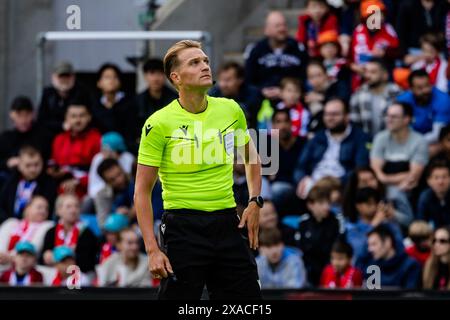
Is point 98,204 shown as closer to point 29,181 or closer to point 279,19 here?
point 29,181

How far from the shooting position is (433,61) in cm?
1390

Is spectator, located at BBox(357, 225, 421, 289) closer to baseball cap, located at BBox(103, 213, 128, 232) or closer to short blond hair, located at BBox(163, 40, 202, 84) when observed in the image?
baseball cap, located at BBox(103, 213, 128, 232)

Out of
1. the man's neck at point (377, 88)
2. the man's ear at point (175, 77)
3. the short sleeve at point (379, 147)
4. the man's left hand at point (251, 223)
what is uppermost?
the man's ear at point (175, 77)

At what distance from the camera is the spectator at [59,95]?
1418 cm

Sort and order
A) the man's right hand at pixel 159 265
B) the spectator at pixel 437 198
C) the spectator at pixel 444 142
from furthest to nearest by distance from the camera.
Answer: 1. the spectator at pixel 444 142
2. the spectator at pixel 437 198
3. the man's right hand at pixel 159 265

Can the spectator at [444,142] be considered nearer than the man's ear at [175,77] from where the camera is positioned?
No

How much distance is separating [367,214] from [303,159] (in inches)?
38.1

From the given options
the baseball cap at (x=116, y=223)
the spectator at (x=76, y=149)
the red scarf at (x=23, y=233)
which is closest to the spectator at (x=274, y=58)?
the spectator at (x=76, y=149)

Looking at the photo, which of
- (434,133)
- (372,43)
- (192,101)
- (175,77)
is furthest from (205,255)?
(372,43)

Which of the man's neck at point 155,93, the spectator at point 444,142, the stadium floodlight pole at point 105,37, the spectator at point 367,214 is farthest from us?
the stadium floodlight pole at point 105,37

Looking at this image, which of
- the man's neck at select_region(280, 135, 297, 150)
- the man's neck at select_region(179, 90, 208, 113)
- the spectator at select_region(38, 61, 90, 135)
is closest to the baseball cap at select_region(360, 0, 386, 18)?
the man's neck at select_region(280, 135, 297, 150)

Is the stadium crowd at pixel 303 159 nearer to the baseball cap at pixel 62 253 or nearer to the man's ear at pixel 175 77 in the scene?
the baseball cap at pixel 62 253

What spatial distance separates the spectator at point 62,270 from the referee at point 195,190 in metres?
4.68
